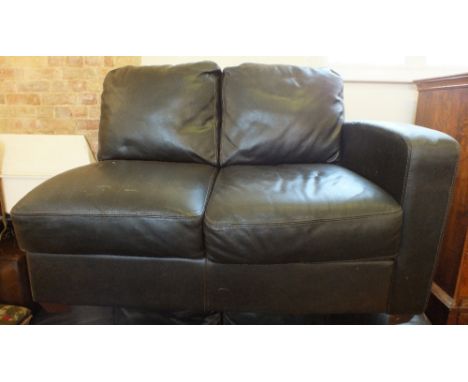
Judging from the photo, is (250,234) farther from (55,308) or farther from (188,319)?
(55,308)

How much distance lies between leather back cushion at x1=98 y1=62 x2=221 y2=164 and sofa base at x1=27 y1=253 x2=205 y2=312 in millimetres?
550

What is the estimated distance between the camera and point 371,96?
1.74 meters

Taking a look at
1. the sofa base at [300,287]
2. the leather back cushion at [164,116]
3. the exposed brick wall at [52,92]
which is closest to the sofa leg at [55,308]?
the sofa base at [300,287]

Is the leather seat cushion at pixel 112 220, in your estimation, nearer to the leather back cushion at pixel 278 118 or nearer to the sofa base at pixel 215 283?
A: the sofa base at pixel 215 283

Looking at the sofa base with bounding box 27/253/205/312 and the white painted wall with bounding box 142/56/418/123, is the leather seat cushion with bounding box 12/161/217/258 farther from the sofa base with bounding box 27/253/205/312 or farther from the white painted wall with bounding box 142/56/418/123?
the white painted wall with bounding box 142/56/418/123

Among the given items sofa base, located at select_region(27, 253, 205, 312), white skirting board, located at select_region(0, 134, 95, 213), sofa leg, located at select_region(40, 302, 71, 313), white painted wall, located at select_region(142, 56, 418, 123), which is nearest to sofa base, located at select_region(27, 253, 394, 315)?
sofa base, located at select_region(27, 253, 205, 312)

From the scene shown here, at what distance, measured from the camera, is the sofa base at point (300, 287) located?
3.05ft

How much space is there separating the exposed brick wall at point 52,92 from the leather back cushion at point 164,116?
0.36 metres

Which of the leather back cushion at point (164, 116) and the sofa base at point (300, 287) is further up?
the leather back cushion at point (164, 116)

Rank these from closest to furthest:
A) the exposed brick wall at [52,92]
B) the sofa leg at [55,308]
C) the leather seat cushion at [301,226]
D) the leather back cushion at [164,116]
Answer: the leather seat cushion at [301,226] → the sofa leg at [55,308] → the leather back cushion at [164,116] → the exposed brick wall at [52,92]

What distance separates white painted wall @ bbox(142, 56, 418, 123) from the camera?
168cm

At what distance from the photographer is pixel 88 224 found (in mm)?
879
